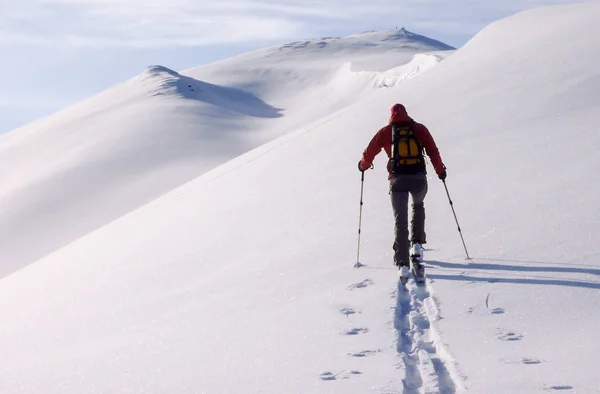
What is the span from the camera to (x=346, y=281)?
24.2 feet

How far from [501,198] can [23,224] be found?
3080 cm

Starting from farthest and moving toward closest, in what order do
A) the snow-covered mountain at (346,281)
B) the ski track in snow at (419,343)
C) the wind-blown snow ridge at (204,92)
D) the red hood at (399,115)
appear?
1. the wind-blown snow ridge at (204,92)
2. the red hood at (399,115)
3. the snow-covered mountain at (346,281)
4. the ski track in snow at (419,343)

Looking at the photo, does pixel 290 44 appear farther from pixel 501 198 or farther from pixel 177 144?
pixel 501 198

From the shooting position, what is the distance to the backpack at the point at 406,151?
7.86m

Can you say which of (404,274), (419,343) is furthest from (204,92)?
(419,343)

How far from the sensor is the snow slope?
36.8m

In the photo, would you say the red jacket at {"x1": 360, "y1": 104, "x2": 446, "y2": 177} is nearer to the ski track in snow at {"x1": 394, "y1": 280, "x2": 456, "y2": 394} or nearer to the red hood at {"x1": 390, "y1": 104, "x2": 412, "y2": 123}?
the red hood at {"x1": 390, "y1": 104, "x2": 412, "y2": 123}

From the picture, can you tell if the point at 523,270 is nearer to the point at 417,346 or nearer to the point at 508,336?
the point at 508,336

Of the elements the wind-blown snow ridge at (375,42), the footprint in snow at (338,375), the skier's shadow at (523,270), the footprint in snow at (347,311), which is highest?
the wind-blown snow ridge at (375,42)

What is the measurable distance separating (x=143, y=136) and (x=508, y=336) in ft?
154

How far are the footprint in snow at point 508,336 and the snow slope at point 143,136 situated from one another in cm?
2816

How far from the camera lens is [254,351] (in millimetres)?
5840

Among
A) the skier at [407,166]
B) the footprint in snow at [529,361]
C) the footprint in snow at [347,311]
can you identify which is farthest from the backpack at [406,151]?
the footprint in snow at [529,361]

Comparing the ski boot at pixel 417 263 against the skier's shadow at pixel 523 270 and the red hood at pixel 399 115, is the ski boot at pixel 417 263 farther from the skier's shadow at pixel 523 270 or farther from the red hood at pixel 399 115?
the red hood at pixel 399 115
